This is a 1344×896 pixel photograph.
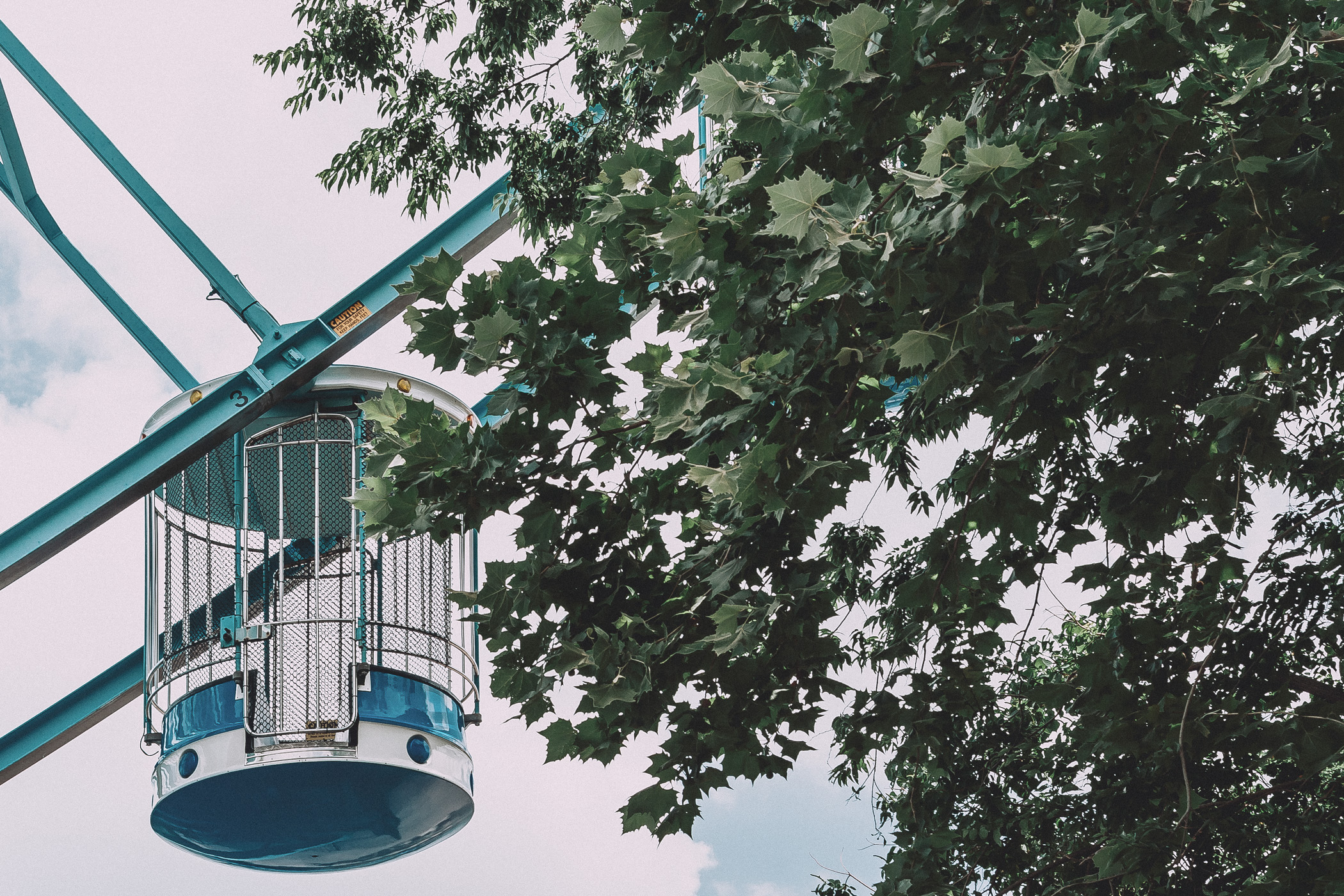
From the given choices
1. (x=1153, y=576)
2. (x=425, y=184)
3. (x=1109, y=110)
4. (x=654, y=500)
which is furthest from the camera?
(x=425, y=184)

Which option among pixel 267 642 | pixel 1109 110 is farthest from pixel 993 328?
pixel 267 642

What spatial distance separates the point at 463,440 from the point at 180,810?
7199 millimetres

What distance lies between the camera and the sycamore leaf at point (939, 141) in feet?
13.2

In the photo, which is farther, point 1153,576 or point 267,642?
point 267,642

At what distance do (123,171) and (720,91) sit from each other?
33.7 ft

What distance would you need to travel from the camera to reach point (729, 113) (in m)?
4.63

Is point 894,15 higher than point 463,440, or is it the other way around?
point 894,15

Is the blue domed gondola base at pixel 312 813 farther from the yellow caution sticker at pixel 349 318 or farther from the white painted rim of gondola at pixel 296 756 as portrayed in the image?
the yellow caution sticker at pixel 349 318

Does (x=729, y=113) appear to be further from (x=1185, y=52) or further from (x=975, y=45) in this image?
(x=1185, y=52)

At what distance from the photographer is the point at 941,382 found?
14.2 feet

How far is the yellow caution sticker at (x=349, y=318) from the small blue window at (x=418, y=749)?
3.63m

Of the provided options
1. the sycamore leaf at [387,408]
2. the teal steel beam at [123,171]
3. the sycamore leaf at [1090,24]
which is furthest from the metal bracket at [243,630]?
the sycamore leaf at [1090,24]

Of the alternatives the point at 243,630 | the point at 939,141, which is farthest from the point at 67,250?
the point at 939,141

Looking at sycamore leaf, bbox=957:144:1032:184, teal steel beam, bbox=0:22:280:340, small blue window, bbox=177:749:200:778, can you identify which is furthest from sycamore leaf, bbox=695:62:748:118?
teal steel beam, bbox=0:22:280:340
